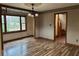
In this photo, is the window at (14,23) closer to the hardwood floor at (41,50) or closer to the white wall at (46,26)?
the white wall at (46,26)

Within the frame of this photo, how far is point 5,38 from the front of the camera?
20.9 ft

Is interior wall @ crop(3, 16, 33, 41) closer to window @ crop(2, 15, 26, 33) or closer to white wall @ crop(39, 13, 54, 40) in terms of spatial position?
window @ crop(2, 15, 26, 33)

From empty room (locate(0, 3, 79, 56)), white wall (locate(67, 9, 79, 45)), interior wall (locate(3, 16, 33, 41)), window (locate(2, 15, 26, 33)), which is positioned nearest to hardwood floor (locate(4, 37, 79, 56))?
empty room (locate(0, 3, 79, 56))

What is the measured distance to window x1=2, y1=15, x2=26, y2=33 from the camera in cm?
644

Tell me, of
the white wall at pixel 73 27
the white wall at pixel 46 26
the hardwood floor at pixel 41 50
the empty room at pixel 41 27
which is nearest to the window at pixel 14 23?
the empty room at pixel 41 27

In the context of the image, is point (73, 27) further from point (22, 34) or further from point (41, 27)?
point (22, 34)

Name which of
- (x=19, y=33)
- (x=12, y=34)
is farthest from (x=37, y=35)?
(x=12, y=34)

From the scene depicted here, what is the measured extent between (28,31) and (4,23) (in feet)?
8.25

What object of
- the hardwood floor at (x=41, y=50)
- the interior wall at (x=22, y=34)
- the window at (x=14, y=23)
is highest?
the window at (x=14, y=23)

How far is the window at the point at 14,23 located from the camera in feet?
21.1

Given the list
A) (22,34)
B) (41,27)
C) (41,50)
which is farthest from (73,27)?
(22,34)

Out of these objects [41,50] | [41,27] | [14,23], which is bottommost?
[41,50]

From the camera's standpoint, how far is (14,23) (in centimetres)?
731

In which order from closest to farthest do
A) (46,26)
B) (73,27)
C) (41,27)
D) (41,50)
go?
(41,50) < (73,27) < (46,26) < (41,27)
